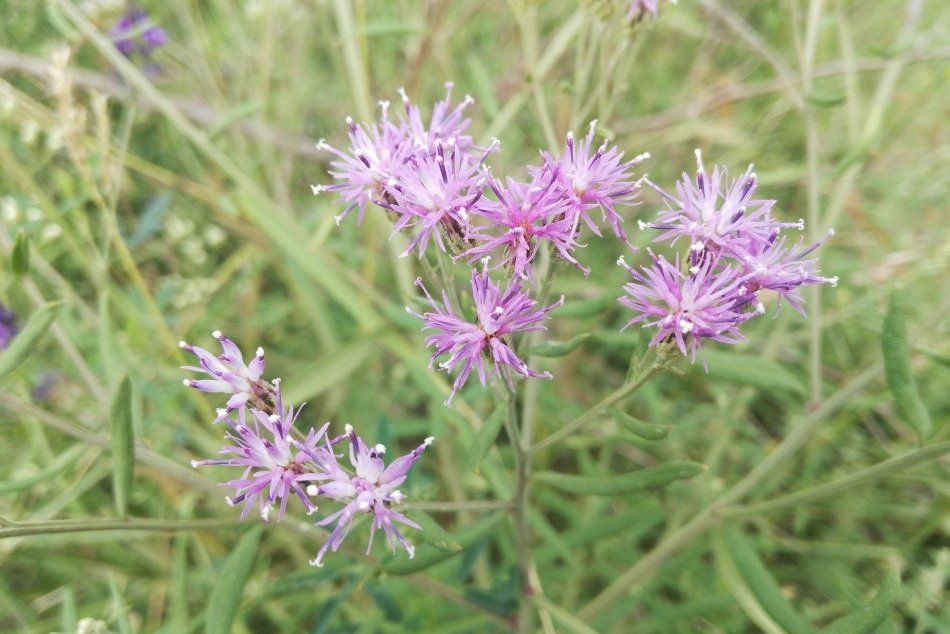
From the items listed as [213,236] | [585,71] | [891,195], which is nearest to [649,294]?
[585,71]

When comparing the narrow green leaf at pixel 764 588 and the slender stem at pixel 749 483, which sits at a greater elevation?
the slender stem at pixel 749 483

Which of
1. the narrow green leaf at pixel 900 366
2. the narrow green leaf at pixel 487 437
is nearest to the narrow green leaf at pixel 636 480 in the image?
the narrow green leaf at pixel 487 437

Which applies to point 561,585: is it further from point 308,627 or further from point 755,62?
point 755,62

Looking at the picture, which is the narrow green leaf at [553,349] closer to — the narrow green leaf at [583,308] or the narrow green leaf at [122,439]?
the narrow green leaf at [583,308]

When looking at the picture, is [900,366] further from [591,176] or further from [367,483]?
[367,483]

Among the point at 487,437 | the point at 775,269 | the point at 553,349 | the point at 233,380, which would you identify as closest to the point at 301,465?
the point at 233,380

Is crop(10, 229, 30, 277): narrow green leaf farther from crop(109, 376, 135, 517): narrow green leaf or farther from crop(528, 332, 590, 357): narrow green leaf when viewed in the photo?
crop(528, 332, 590, 357): narrow green leaf
